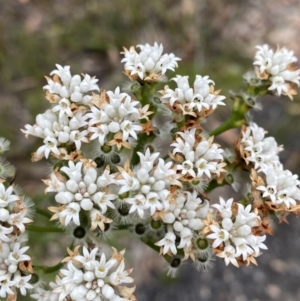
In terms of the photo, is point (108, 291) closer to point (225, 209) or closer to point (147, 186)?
point (147, 186)

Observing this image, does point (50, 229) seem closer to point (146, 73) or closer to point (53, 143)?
point (53, 143)

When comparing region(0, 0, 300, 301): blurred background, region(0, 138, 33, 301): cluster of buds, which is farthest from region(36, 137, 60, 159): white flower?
region(0, 0, 300, 301): blurred background

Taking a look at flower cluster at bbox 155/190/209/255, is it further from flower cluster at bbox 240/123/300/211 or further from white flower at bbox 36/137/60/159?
white flower at bbox 36/137/60/159

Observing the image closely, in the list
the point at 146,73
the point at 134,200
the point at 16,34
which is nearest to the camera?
the point at 134,200

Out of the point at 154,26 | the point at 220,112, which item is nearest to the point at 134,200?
the point at 220,112

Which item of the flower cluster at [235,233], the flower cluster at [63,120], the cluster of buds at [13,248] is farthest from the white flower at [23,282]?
the flower cluster at [235,233]

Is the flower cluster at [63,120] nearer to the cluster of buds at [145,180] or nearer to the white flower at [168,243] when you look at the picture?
A: the cluster of buds at [145,180]

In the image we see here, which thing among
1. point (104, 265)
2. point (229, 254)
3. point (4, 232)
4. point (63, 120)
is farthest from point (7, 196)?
point (229, 254)
